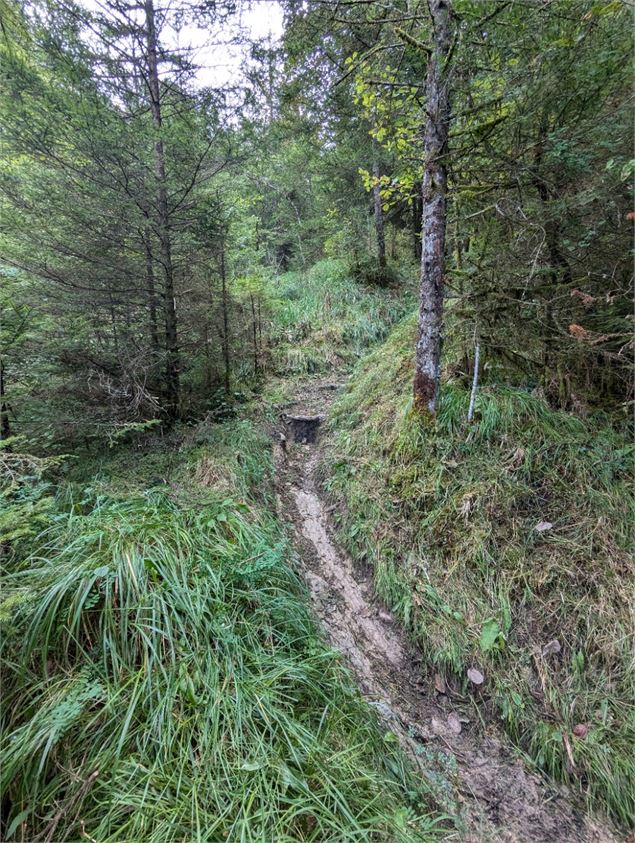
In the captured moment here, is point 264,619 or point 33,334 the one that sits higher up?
point 33,334

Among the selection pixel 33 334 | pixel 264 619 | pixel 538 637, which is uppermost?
pixel 33 334

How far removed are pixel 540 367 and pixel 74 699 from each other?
200 inches

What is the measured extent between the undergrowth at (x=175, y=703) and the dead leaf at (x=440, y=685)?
75 centimetres

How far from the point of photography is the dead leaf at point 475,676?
2.87m

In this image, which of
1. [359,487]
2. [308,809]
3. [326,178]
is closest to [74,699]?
[308,809]

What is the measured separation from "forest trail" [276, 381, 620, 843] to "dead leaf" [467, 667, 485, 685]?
20cm

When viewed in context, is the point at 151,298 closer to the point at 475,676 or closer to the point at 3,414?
the point at 3,414

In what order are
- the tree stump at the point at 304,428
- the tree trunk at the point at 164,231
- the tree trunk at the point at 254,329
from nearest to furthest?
1. the tree trunk at the point at 164,231
2. the tree stump at the point at 304,428
3. the tree trunk at the point at 254,329

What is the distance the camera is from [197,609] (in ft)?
7.89

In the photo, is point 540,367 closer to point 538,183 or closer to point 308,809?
point 538,183

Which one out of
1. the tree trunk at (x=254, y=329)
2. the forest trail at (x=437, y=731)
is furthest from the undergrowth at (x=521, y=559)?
the tree trunk at (x=254, y=329)

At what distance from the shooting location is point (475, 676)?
2.89 metres

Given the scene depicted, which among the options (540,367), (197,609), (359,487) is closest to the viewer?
(197,609)

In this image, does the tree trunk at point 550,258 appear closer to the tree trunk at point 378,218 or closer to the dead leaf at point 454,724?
the dead leaf at point 454,724
